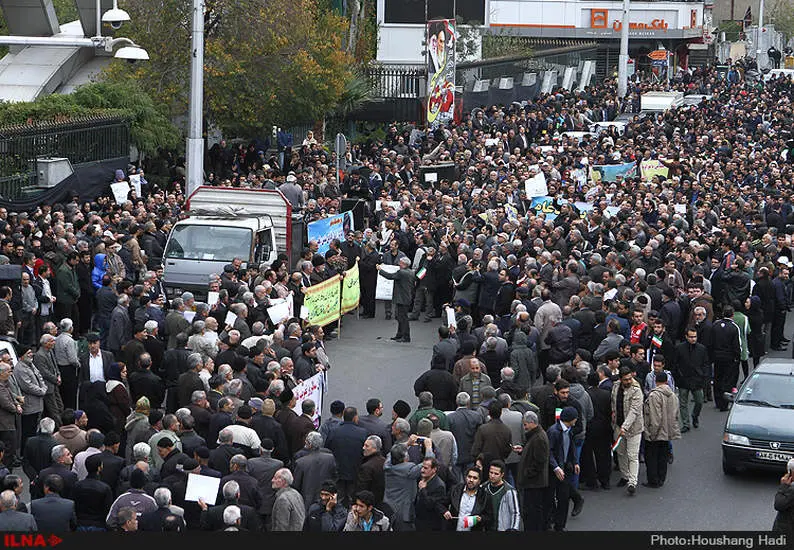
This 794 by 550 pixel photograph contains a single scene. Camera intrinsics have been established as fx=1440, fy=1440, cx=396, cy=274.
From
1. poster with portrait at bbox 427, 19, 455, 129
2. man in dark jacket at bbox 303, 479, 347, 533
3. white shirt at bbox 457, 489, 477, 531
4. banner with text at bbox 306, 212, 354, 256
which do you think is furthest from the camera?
poster with portrait at bbox 427, 19, 455, 129

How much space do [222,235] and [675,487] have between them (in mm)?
9877

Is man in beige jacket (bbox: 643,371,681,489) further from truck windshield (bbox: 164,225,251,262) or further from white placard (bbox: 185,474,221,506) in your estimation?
truck windshield (bbox: 164,225,251,262)

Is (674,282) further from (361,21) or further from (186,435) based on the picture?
(361,21)

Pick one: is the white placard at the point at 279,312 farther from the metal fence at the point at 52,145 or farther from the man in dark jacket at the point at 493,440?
the metal fence at the point at 52,145

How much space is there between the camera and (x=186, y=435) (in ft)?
43.5

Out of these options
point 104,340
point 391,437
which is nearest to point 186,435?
point 391,437

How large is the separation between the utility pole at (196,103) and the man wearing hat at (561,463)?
46.2 ft

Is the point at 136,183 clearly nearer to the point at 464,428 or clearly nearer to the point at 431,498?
the point at 464,428

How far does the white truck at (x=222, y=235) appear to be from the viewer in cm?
2266

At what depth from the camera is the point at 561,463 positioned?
46.2 ft

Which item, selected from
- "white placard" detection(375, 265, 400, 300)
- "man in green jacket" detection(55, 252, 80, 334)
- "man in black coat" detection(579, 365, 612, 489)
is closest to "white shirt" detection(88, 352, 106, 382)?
"man in green jacket" detection(55, 252, 80, 334)

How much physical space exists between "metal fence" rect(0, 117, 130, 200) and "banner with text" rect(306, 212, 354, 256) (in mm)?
6482

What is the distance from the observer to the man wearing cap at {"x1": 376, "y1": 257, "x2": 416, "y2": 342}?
2284cm

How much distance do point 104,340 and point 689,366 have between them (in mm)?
7961
